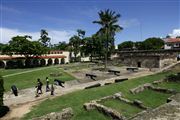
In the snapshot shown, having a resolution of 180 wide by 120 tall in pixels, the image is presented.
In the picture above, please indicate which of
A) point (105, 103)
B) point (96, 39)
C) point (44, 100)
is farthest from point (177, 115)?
point (96, 39)

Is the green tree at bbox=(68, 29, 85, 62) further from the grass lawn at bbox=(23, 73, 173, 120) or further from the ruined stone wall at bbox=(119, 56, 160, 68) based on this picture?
the grass lawn at bbox=(23, 73, 173, 120)

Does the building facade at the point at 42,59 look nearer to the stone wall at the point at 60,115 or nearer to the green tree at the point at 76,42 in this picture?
the green tree at the point at 76,42

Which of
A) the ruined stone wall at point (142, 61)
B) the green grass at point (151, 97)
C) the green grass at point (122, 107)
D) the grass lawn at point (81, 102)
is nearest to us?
the green grass at point (122, 107)

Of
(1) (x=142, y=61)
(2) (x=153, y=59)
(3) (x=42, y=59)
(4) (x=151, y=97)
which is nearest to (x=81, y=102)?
(4) (x=151, y=97)

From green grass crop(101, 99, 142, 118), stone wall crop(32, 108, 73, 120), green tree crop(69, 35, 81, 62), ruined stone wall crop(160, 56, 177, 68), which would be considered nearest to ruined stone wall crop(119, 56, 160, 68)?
ruined stone wall crop(160, 56, 177, 68)

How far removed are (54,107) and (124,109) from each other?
6.28 metres

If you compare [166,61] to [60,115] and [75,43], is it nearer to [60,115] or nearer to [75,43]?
[60,115]

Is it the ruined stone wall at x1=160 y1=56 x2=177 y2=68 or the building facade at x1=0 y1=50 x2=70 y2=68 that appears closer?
the ruined stone wall at x1=160 y1=56 x2=177 y2=68

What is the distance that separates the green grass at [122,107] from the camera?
18.5m

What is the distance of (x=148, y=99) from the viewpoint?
22.8 meters

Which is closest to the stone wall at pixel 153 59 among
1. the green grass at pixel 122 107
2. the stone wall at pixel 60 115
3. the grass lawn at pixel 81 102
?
the grass lawn at pixel 81 102

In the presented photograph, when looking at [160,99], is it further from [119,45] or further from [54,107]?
[119,45]

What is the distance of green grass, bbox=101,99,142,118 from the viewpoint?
60.7 feet

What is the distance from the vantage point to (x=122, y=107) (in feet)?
65.7
